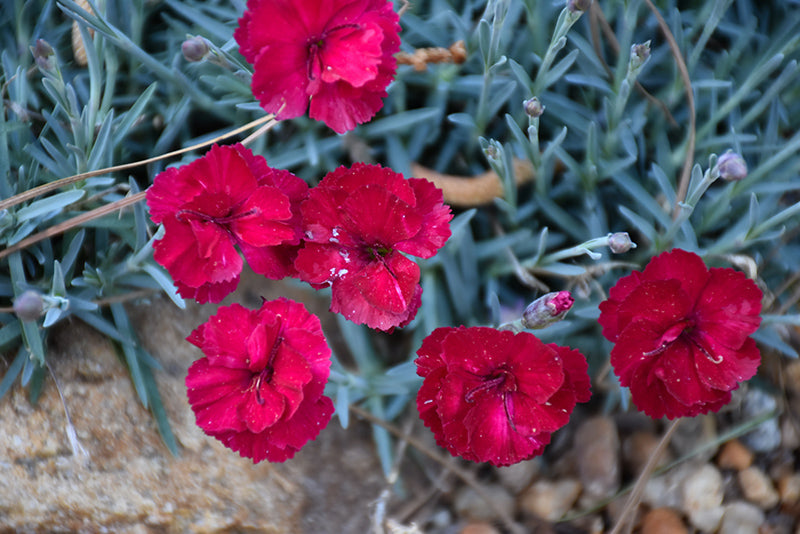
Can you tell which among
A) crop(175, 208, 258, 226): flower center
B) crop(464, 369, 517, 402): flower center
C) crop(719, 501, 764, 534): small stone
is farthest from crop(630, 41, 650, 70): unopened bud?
crop(719, 501, 764, 534): small stone

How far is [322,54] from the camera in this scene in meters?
1.09

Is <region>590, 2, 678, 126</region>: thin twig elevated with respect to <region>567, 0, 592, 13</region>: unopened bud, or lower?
lower

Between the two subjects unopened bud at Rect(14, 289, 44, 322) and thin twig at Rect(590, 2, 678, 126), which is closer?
unopened bud at Rect(14, 289, 44, 322)

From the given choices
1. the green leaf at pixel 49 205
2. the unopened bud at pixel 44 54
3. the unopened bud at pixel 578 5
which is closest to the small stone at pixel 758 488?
the unopened bud at pixel 578 5

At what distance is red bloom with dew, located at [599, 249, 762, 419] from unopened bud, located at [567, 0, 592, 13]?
0.48 metres

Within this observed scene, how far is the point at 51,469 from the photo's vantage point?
1.40 metres

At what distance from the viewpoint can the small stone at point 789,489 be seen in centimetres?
154

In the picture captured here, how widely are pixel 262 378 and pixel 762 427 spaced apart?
4.10ft

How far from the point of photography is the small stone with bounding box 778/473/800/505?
154 centimetres

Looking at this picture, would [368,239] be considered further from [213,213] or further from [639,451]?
[639,451]

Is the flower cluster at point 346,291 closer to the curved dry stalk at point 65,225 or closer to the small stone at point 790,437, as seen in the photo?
the curved dry stalk at point 65,225

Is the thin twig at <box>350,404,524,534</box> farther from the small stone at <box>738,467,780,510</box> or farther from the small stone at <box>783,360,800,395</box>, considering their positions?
the small stone at <box>783,360,800,395</box>

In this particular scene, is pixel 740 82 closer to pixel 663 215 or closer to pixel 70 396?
pixel 663 215

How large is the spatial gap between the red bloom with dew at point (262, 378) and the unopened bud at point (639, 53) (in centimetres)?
82
